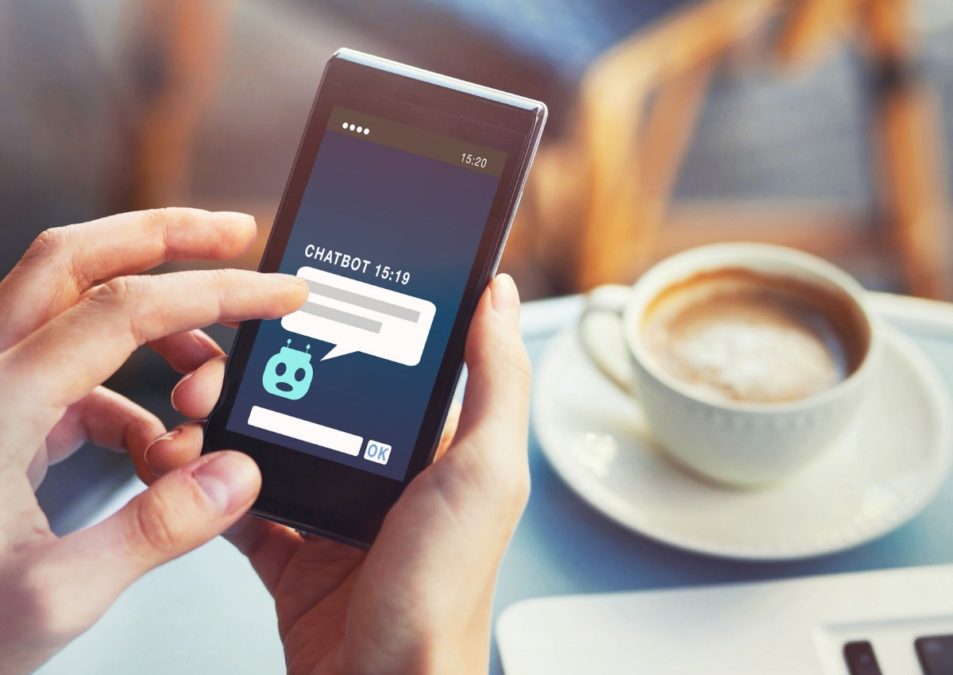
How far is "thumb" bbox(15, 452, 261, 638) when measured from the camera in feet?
1.26

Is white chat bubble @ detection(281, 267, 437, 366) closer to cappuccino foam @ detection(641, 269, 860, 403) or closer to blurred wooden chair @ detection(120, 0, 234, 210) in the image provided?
cappuccino foam @ detection(641, 269, 860, 403)

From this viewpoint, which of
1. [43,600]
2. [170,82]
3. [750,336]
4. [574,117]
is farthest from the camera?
[170,82]

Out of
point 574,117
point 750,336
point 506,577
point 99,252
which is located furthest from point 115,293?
point 574,117

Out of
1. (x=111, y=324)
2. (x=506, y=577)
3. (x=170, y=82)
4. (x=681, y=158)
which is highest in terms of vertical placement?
(x=681, y=158)

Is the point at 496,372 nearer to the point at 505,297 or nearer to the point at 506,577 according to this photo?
the point at 505,297

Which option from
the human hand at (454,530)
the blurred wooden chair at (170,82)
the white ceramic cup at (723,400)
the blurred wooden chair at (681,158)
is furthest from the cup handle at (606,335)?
the blurred wooden chair at (170,82)

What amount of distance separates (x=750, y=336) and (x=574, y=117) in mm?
522

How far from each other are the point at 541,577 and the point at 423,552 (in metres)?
0.16

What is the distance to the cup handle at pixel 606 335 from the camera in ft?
2.04

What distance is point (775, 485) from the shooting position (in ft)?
1.91

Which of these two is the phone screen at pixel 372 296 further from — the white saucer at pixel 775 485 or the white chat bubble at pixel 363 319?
the white saucer at pixel 775 485

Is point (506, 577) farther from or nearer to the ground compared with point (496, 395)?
nearer to the ground

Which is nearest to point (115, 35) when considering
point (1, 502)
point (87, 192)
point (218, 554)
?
point (87, 192)

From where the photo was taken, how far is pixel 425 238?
1.67 ft
